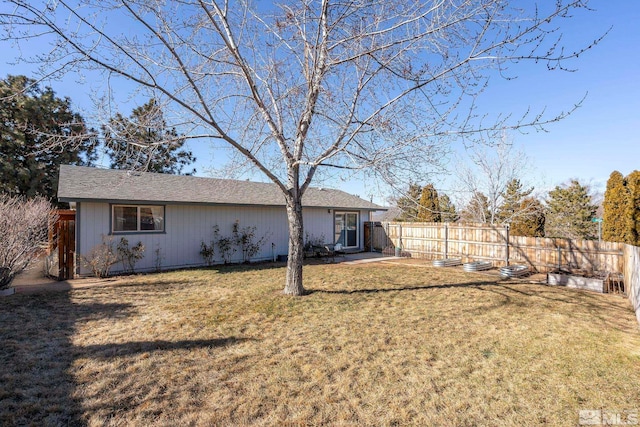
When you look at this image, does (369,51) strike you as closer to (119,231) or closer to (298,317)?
(298,317)

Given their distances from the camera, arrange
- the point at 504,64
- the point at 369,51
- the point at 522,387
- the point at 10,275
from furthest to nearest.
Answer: the point at 10,275 < the point at 369,51 < the point at 504,64 < the point at 522,387

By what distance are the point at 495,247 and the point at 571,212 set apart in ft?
49.1

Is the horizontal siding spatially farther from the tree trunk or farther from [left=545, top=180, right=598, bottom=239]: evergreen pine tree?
[left=545, top=180, right=598, bottom=239]: evergreen pine tree

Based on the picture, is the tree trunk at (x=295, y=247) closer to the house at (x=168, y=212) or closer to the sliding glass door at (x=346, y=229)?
the house at (x=168, y=212)

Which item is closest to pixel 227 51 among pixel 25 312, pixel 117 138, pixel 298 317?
pixel 117 138

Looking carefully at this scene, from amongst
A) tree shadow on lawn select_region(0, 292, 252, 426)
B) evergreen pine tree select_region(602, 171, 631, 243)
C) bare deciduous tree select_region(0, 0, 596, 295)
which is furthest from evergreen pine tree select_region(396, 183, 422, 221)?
evergreen pine tree select_region(602, 171, 631, 243)

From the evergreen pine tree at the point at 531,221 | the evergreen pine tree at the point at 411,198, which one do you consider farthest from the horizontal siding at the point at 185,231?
the evergreen pine tree at the point at 531,221

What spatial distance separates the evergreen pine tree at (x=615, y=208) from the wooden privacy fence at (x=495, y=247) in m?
5.10

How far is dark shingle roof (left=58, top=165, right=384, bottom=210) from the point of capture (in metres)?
9.31

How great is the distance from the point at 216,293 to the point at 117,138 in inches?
150

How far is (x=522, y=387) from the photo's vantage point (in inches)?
128

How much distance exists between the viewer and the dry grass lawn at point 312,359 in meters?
2.82

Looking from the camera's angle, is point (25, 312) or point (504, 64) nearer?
point (504, 64)

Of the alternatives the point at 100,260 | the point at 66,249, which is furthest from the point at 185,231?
the point at 66,249
